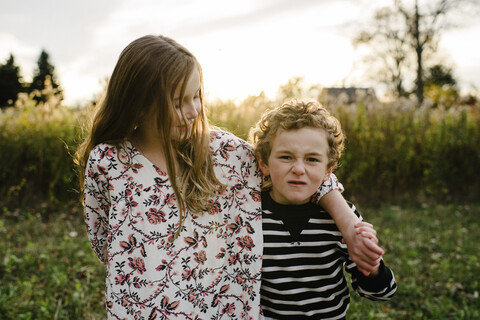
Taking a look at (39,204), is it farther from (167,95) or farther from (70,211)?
(167,95)

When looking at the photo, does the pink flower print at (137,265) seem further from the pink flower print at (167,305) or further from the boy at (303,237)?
the boy at (303,237)

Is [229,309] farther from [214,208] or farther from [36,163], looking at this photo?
[36,163]

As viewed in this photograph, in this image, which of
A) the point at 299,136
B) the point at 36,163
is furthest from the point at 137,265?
the point at 36,163

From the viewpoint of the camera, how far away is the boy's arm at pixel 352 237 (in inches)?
50.8

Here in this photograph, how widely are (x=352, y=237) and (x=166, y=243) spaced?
676mm

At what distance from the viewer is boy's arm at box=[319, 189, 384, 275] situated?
4.23ft

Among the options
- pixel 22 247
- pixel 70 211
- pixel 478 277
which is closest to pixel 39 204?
pixel 70 211

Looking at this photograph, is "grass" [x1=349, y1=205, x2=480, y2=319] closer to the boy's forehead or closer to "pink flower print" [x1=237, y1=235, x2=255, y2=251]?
"pink flower print" [x1=237, y1=235, x2=255, y2=251]

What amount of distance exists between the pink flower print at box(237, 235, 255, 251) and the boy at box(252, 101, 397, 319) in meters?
0.06

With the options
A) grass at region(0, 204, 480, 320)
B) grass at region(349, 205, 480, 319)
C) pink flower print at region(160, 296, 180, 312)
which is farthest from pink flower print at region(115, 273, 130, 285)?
grass at region(349, 205, 480, 319)

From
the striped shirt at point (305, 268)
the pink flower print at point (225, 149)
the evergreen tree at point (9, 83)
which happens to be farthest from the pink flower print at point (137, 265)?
the evergreen tree at point (9, 83)

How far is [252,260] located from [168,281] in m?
0.33

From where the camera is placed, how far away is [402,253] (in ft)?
13.5

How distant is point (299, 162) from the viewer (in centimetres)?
147
